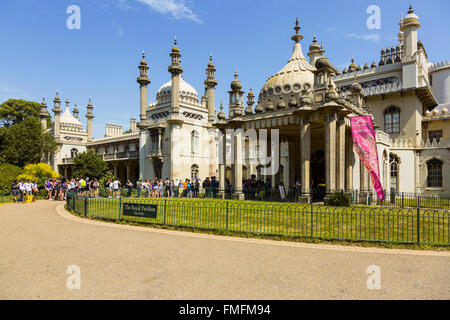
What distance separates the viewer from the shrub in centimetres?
1441

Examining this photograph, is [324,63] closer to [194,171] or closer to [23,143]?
[194,171]

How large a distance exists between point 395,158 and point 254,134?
49.7 feet

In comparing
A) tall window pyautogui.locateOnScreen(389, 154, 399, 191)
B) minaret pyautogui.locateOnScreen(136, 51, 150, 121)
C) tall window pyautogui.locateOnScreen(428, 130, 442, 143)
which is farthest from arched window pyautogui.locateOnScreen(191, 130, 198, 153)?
tall window pyautogui.locateOnScreen(428, 130, 442, 143)

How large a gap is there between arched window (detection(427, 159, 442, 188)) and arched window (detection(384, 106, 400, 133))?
4480 mm

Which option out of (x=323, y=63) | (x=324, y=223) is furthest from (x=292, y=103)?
(x=324, y=223)

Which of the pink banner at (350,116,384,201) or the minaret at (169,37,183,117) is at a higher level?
the minaret at (169,37,183,117)

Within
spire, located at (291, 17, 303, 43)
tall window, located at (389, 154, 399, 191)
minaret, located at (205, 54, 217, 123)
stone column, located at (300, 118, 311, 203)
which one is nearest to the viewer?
stone column, located at (300, 118, 311, 203)

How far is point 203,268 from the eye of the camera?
630 centimetres

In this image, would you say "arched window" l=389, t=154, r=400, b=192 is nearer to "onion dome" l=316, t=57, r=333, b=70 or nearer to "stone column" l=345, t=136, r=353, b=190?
"stone column" l=345, t=136, r=353, b=190

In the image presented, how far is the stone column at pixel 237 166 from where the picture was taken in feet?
63.9

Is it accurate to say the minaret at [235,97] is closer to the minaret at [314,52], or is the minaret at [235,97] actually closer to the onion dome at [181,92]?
the minaret at [314,52]

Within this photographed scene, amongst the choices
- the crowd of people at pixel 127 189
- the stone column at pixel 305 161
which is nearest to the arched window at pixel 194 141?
the crowd of people at pixel 127 189

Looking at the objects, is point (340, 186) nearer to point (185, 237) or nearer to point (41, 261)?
point (185, 237)

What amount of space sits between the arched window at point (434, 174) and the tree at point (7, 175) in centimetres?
3789
